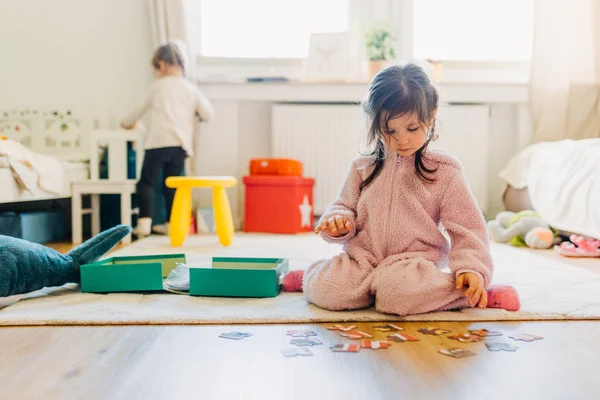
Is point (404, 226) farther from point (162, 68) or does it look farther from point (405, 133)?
point (162, 68)

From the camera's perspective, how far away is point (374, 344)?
3.98 feet

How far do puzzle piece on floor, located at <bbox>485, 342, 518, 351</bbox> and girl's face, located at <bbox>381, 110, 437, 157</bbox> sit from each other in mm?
481

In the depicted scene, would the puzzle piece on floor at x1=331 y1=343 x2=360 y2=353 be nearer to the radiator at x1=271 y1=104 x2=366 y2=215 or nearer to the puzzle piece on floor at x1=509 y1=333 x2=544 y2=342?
the puzzle piece on floor at x1=509 y1=333 x2=544 y2=342

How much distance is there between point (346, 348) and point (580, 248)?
1.71 m

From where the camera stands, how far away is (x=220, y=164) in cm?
375

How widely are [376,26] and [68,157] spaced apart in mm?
1768

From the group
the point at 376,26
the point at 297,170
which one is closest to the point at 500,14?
the point at 376,26

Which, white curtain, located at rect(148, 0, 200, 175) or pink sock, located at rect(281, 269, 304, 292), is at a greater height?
white curtain, located at rect(148, 0, 200, 175)

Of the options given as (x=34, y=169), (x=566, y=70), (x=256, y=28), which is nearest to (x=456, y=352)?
(x=34, y=169)

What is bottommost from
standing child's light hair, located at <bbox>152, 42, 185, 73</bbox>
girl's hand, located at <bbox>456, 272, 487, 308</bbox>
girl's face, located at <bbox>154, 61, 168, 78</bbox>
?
girl's hand, located at <bbox>456, 272, 487, 308</bbox>

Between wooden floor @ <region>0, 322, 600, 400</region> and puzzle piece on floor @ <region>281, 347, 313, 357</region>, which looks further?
puzzle piece on floor @ <region>281, 347, 313, 357</region>

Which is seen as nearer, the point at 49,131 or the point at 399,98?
the point at 399,98

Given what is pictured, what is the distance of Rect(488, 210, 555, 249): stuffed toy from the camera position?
9.07 feet

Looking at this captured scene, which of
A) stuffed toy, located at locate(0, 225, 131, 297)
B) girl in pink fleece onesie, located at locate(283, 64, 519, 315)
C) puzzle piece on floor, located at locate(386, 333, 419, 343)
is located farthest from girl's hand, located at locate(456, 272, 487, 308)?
stuffed toy, located at locate(0, 225, 131, 297)
